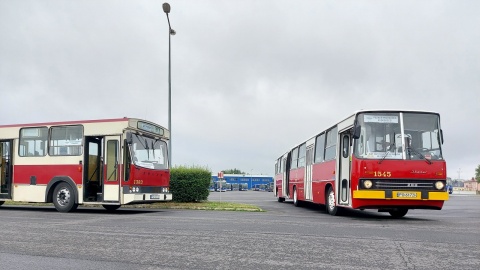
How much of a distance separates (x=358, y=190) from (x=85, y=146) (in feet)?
31.1

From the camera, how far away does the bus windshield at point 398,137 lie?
12.6 m

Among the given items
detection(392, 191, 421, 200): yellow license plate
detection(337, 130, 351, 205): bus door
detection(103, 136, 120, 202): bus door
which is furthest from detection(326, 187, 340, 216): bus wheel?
detection(103, 136, 120, 202): bus door

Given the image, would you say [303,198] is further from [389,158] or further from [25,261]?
[25,261]

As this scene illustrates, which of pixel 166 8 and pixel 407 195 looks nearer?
pixel 407 195

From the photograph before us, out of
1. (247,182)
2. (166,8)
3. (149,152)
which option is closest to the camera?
(149,152)

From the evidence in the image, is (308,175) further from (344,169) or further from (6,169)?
(6,169)

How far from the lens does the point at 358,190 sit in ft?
40.8

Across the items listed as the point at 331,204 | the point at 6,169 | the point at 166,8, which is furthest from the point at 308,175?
the point at 6,169

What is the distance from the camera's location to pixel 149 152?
16.3 m

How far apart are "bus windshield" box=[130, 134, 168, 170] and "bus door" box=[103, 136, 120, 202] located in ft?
1.97

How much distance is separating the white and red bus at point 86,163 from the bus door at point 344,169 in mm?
6588

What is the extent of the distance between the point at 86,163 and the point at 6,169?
3.95 m

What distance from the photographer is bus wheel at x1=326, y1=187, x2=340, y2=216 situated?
14764 mm

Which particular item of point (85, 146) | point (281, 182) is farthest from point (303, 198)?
point (85, 146)
